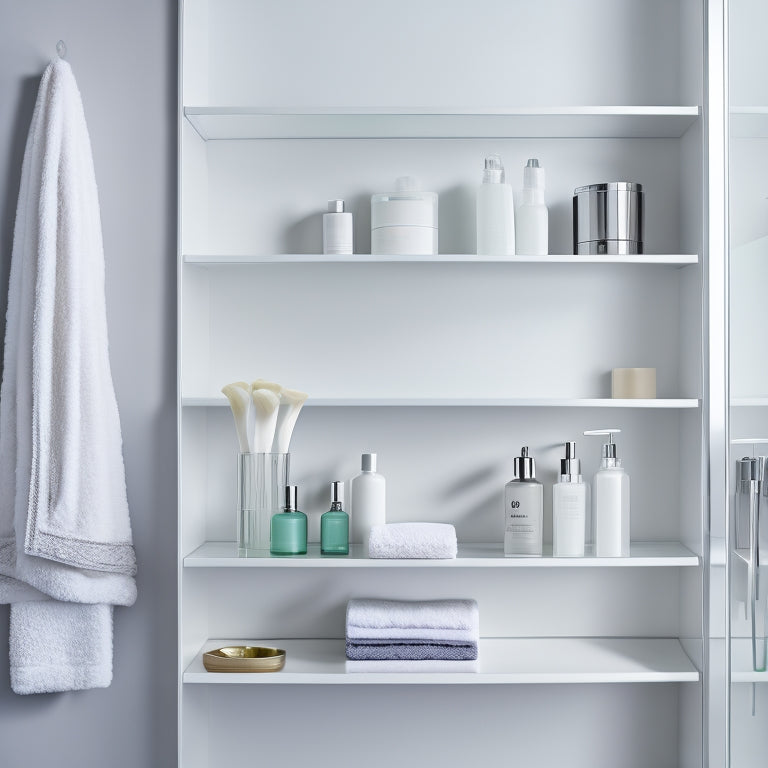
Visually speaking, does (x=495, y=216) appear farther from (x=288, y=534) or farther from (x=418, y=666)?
(x=418, y=666)

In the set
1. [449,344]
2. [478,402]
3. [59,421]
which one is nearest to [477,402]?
[478,402]

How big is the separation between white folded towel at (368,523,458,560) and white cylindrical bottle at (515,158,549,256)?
58 centimetres

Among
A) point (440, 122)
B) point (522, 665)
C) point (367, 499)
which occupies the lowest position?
point (522, 665)

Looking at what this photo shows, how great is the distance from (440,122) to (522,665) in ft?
3.44

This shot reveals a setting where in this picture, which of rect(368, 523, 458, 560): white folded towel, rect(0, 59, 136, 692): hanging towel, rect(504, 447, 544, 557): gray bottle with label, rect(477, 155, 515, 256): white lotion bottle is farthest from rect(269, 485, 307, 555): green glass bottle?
rect(477, 155, 515, 256): white lotion bottle

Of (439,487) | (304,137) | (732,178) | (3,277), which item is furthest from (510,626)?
(3,277)

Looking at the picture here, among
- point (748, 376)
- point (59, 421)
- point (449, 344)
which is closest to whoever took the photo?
point (748, 376)

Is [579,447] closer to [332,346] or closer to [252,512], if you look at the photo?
[332,346]

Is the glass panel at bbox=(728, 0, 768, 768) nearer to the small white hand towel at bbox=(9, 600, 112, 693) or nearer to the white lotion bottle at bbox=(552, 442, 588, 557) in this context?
the white lotion bottle at bbox=(552, 442, 588, 557)

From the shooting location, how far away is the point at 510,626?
1.82 meters

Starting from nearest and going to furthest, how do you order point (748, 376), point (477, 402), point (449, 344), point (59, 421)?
point (748, 376), point (59, 421), point (477, 402), point (449, 344)

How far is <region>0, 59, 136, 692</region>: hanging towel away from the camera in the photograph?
Result: 5.05 feet

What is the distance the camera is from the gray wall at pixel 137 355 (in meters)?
1.66

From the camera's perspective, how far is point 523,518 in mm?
1675
